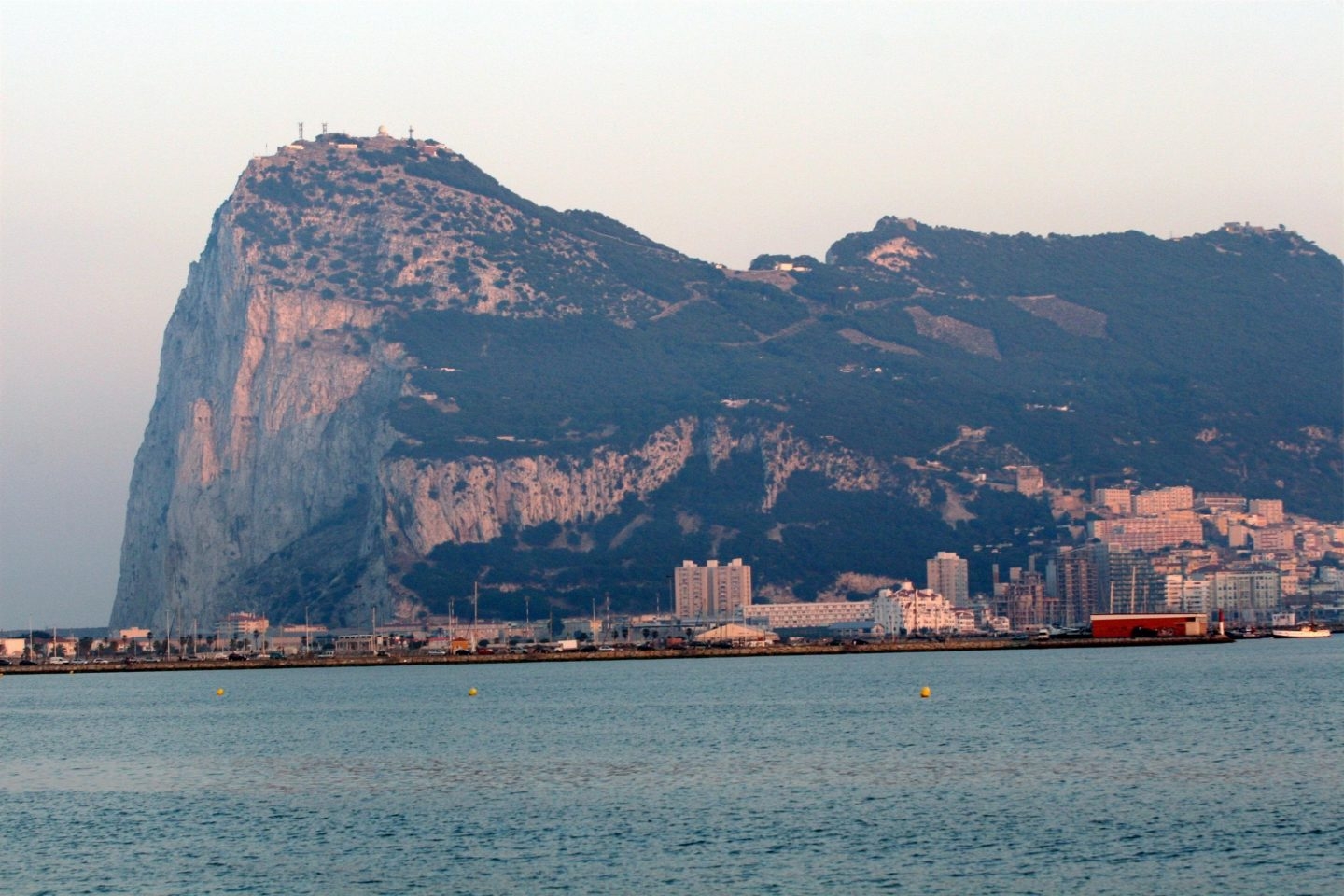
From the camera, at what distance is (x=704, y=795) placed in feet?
226

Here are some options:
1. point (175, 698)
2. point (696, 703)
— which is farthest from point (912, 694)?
point (175, 698)

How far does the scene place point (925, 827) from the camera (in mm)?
60219

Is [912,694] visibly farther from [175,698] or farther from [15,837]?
[15,837]

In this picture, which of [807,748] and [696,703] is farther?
[696,703]

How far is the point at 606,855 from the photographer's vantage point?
57.2m

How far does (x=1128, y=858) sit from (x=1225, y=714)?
4334 centimetres

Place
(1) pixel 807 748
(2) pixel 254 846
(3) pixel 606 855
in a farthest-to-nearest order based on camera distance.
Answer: (1) pixel 807 748, (2) pixel 254 846, (3) pixel 606 855

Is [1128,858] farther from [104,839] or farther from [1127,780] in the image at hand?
[104,839]

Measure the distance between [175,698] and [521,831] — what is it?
9046 centimetres

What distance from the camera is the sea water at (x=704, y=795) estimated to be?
54.3 meters

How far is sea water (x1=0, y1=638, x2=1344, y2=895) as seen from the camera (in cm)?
5431

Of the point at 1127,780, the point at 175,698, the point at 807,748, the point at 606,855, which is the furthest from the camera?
the point at 175,698

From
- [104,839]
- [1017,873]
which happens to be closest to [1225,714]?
[1017,873]

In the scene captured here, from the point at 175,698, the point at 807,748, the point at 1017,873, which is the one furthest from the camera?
the point at 175,698
